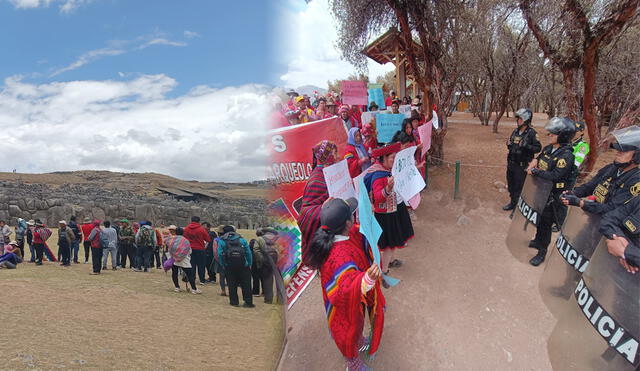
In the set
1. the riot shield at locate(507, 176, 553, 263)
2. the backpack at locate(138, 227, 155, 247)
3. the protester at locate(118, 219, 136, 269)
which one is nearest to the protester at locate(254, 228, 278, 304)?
the riot shield at locate(507, 176, 553, 263)

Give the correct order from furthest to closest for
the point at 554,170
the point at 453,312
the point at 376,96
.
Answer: the point at 376,96, the point at 554,170, the point at 453,312

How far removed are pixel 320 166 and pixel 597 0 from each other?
27.1 feet

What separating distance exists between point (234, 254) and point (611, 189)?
130 inches

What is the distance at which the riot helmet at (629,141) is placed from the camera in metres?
2.86

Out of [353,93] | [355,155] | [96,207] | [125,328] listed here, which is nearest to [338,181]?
[355,155]

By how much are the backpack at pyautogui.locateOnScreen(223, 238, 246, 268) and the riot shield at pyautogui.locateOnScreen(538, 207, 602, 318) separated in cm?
261

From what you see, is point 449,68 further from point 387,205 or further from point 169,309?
point 169,309

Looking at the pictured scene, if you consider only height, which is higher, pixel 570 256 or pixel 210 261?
pixel 570 256

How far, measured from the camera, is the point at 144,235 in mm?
8570

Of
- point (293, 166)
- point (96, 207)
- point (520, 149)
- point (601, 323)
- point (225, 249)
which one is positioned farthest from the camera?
point (96, 207)

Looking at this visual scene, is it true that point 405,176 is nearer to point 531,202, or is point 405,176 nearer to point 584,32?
point 531,202

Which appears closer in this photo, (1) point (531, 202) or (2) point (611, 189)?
(2) point (611, 189)

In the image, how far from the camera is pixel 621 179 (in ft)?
9.94

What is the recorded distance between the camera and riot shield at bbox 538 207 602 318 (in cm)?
283
